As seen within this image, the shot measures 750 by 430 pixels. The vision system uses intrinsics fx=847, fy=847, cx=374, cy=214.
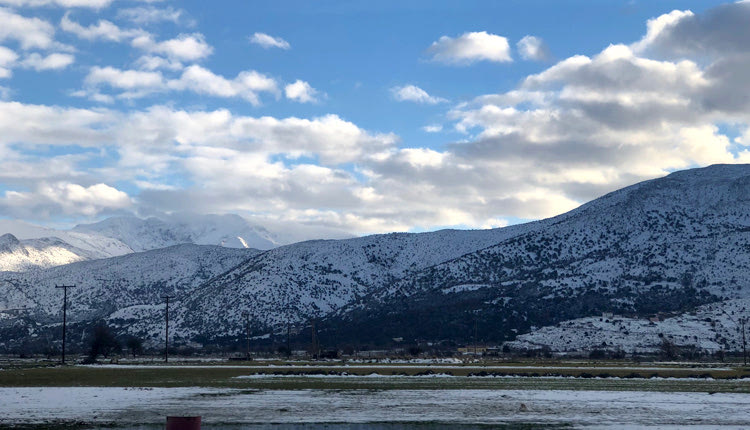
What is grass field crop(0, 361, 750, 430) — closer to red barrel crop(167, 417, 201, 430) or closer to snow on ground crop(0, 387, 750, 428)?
snow on ground crop(0, 387, 750, 428)

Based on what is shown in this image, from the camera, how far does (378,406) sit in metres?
43.3

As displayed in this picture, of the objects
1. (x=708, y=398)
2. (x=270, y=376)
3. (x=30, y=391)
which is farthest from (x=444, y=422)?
(x=270, y=376)

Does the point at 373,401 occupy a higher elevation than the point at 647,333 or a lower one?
lower

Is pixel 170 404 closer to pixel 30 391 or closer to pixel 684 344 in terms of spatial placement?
pixel 30 391

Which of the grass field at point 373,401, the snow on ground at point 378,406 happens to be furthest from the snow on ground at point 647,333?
the snow on ground at point 378,406

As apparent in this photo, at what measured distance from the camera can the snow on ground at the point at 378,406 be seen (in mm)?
37062

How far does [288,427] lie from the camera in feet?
113

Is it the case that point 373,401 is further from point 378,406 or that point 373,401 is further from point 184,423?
point 184,423

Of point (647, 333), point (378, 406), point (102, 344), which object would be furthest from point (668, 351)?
point (378, 406)

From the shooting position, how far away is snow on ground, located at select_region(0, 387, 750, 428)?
1459 inches

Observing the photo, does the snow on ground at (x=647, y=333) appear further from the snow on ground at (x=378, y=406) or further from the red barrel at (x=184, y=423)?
the red barrel at (x=184, y=423)

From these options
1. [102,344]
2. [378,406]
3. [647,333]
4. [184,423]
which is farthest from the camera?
[647,333]

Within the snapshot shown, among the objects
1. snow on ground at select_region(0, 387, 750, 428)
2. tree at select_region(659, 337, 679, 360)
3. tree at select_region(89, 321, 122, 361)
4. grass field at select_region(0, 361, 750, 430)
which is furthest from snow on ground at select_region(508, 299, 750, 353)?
snow on ground at select_region(0, 387, 750, 428)

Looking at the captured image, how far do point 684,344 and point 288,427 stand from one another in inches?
5031
